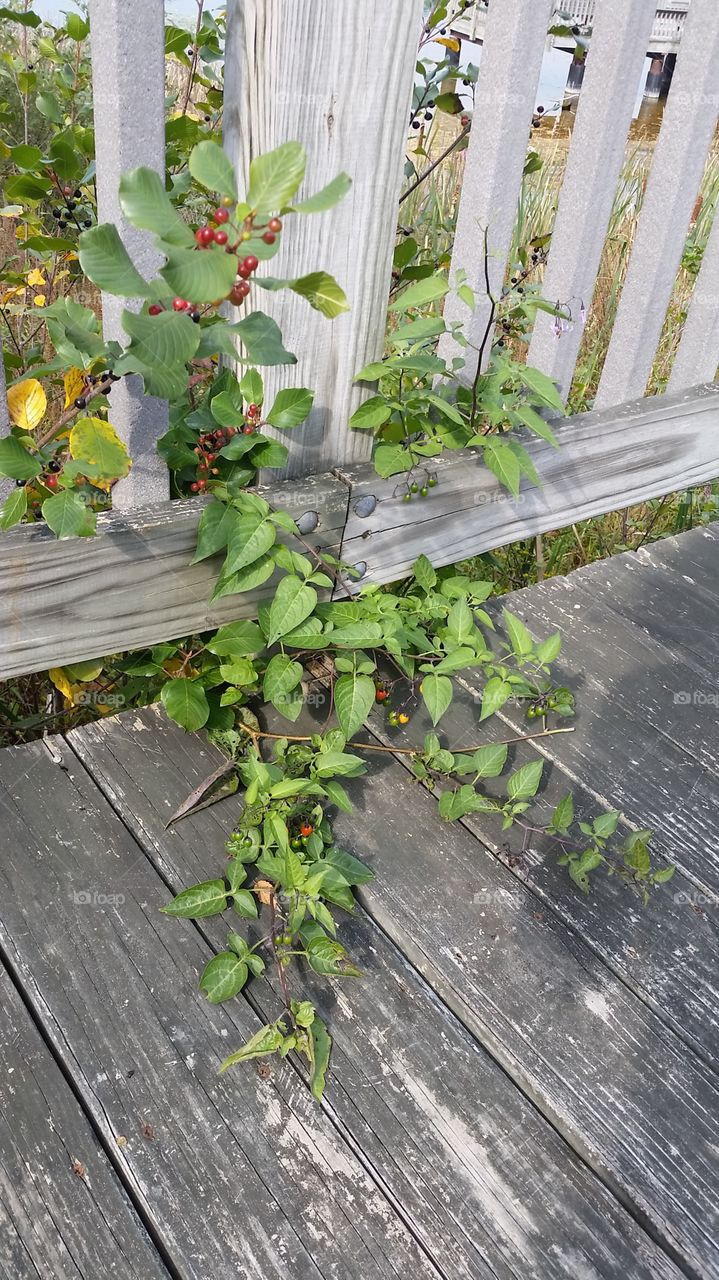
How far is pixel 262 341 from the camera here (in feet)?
3.87

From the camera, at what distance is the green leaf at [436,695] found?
1.62 metres

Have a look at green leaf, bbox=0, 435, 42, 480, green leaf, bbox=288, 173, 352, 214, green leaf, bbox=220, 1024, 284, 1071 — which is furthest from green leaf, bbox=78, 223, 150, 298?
green leaf, bbox=220, 1024, 284, 1071

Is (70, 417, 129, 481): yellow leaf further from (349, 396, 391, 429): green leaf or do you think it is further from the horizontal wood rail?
(349, 396, 391, 429): green leaf

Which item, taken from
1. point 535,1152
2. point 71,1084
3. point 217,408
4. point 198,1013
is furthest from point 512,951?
point 217,408

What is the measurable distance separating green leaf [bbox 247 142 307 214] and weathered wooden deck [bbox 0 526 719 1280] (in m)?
1.00

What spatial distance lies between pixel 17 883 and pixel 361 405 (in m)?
1.00

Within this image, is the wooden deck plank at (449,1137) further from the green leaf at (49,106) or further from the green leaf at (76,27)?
the green leaf at (76,27)

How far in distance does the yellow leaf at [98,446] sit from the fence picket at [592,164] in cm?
109

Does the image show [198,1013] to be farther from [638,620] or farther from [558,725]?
[638,620]

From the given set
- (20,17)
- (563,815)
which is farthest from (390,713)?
(20,17)

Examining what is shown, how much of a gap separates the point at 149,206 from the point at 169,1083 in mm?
1074

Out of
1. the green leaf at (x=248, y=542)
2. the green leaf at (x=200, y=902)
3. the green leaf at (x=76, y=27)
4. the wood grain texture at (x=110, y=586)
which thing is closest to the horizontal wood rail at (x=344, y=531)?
the wood grain texture at (x=110, y=586)

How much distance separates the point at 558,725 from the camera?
1.90 m

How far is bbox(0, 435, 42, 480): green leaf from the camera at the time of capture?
4.24 ft
